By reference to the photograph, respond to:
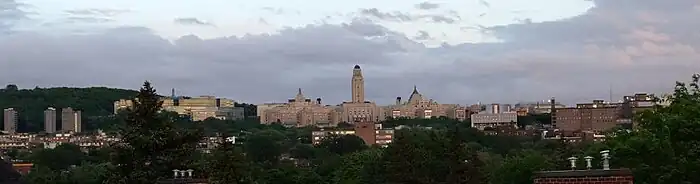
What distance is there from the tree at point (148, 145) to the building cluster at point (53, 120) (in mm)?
168048

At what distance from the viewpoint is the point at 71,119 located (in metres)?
191

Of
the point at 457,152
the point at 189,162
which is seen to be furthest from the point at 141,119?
the point at 457,152

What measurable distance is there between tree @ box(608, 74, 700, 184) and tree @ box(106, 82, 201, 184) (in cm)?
937

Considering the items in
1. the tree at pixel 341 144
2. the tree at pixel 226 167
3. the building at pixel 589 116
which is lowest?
the tree at pixel 341 144

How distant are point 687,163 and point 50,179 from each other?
36.0 meters

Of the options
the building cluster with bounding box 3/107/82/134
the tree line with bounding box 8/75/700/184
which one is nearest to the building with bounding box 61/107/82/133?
the building cluster with bounding box 3/107/82/134

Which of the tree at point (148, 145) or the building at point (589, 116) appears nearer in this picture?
the tree at point (148, 145)

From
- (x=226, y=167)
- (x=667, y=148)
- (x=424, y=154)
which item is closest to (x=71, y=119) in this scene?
(x=424, y=154)

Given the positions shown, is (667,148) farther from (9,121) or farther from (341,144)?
(9,121)

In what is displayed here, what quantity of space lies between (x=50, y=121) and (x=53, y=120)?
3.05 ft

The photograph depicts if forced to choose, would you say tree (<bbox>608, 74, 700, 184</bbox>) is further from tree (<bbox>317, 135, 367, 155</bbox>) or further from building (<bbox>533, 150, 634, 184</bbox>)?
tree (<bbox>317, 135, 367, 155</bbox>)

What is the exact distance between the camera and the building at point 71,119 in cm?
18538

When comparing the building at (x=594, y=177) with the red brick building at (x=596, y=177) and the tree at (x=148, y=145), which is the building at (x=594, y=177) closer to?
the red brick building at (x=596, y=177)

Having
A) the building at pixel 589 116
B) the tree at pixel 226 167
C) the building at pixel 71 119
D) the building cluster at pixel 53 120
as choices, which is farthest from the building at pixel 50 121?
the tree at pixel 226 167
